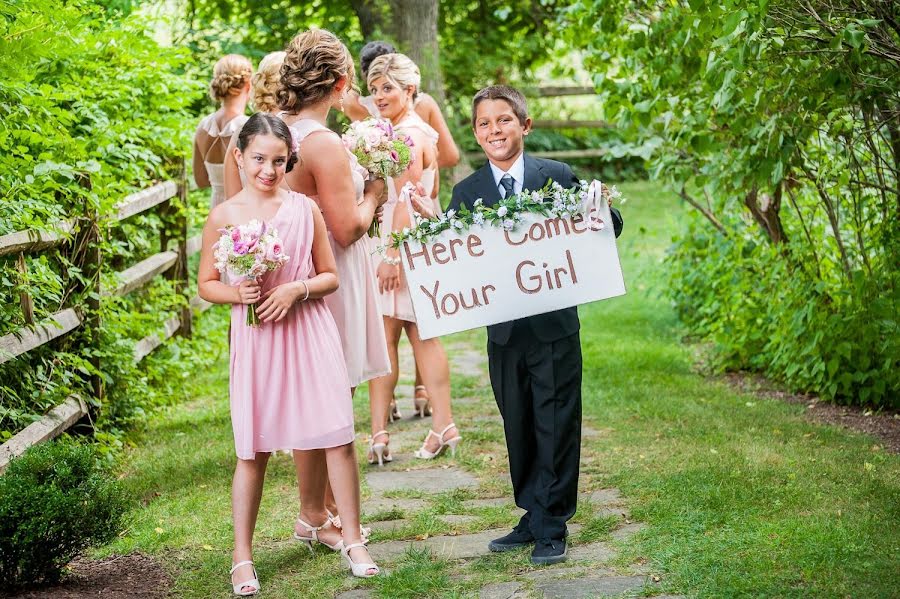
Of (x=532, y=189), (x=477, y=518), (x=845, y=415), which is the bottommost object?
(x=845, y=415)

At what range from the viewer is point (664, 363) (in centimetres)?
821

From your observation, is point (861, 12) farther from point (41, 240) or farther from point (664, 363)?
point (41, 240)

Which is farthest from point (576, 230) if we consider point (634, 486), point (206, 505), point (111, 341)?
point (111, 341)

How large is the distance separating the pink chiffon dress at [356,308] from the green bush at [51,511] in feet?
3.51

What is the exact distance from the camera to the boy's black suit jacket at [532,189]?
413cm

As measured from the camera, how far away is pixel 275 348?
4000 mm

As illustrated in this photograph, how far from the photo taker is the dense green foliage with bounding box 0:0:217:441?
16.0ft

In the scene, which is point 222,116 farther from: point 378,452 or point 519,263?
point 519,263

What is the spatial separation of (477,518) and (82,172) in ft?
9.27

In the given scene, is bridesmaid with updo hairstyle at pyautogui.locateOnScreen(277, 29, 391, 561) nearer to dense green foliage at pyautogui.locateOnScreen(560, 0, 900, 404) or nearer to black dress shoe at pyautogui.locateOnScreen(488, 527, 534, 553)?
black dress shoe at pyautogui.locateOnScreen(488, 527, 534, 553)

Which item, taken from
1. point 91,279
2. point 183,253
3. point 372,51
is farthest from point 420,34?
point 91,279

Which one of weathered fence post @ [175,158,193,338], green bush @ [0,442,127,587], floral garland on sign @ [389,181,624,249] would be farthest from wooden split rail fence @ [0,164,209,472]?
floral garland on sign @ [389,181,624,249]

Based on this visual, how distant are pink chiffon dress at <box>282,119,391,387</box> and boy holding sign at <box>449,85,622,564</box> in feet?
1.63

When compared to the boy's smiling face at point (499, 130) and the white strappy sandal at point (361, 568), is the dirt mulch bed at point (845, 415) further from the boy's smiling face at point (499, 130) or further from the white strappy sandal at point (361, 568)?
the white strappy sandal at point (361, 568)
